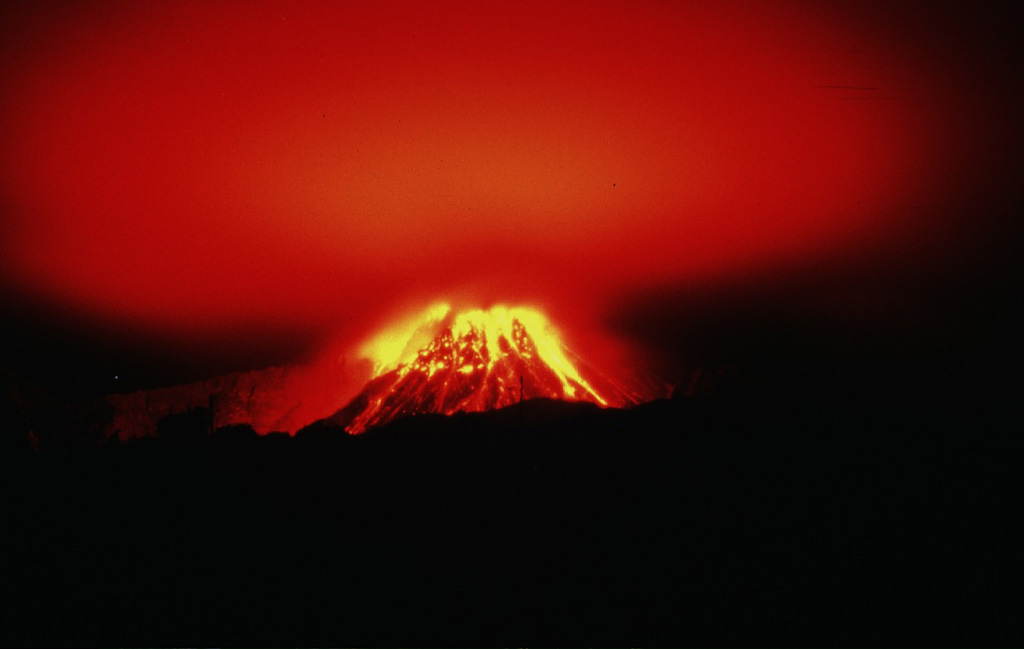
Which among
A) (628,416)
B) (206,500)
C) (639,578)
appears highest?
(628,416)

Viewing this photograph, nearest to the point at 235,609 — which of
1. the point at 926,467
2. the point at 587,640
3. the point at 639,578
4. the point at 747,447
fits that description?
the point at 587,640

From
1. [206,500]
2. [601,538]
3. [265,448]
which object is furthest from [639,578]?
[265,448]

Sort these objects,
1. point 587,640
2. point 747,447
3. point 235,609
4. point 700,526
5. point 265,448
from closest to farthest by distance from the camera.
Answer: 1. point 587,640
2. point 235,609
3. point 700,526
4. point 747,447
5. point 265,448

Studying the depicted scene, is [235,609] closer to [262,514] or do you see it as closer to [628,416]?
[262,514]

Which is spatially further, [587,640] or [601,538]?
[601,538]

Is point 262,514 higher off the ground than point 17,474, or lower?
lower

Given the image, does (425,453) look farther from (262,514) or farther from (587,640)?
(587,640)

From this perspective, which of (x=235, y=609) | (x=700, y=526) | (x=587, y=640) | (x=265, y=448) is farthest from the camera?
(x=265, y=448)
